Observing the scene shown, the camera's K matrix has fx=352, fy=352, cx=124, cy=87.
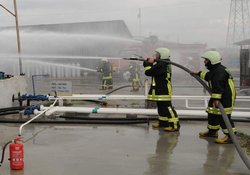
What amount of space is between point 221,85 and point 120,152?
71.9 inches

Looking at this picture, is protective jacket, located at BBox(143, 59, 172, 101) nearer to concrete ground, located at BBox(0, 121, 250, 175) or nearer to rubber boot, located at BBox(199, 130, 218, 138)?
concrete ground, located at BBox(0, 121, 250, 175)

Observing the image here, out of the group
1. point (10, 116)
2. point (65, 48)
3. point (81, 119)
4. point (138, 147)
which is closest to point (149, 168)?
point (138, 147)

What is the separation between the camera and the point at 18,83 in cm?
929

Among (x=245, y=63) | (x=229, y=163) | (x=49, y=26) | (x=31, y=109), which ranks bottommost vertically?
(x=229, y=163)

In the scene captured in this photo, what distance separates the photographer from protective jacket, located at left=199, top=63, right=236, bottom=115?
5267mm

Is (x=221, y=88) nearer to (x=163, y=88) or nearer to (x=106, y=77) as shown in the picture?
(x=163, y=88)

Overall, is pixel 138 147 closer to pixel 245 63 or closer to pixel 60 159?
pixel 60 159

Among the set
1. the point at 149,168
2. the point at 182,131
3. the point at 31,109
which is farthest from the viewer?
the point at 31,109

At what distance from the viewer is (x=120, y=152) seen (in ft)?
16.7

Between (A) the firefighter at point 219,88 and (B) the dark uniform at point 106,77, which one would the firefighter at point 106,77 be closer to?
(B) the dark uniform at point 106,77

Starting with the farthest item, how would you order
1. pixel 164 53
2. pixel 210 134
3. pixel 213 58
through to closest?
pixel 164 53 → pixel 210 134 → pixel 213 58

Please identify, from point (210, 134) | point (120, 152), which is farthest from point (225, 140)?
point (120, 152)

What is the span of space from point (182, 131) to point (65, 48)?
56.1ft

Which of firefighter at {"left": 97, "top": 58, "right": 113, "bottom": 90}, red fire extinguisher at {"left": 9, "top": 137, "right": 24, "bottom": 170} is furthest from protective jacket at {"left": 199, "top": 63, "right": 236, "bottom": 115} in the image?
firefighter at {"left": 97, "top": 58, "right": 113, "bottom": 90}
